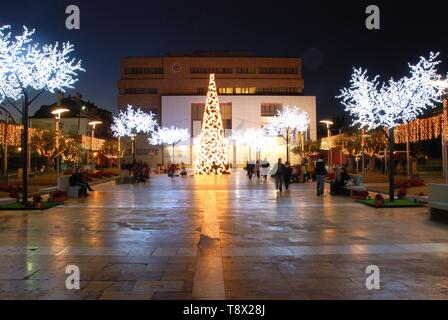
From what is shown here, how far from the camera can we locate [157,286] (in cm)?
667

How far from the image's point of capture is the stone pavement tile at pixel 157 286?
6.48 meters

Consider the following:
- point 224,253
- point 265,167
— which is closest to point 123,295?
point 224,253

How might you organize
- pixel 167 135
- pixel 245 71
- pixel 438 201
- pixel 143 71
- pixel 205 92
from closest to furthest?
pixel 438 201 → pixel 167 135 → pixel 205 92 → pixel 143 71 → pixel 245 71

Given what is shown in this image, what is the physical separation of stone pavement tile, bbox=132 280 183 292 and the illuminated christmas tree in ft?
129

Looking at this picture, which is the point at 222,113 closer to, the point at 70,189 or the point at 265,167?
the point at 265,167

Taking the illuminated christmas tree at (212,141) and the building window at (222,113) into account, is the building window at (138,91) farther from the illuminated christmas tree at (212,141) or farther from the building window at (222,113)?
the illuminated christmas tree at (212,141)

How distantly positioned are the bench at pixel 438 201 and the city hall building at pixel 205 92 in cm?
6903

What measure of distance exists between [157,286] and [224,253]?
8.28 feet

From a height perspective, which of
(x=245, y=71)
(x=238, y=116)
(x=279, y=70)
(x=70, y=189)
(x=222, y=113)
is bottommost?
(x=70, y=189)

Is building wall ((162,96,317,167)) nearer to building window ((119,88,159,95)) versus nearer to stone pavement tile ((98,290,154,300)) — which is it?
building window ((119,88,159,95))

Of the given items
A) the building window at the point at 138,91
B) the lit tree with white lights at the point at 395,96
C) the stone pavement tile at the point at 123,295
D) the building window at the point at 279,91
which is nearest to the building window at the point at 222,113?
the building window at the point at 138,91
